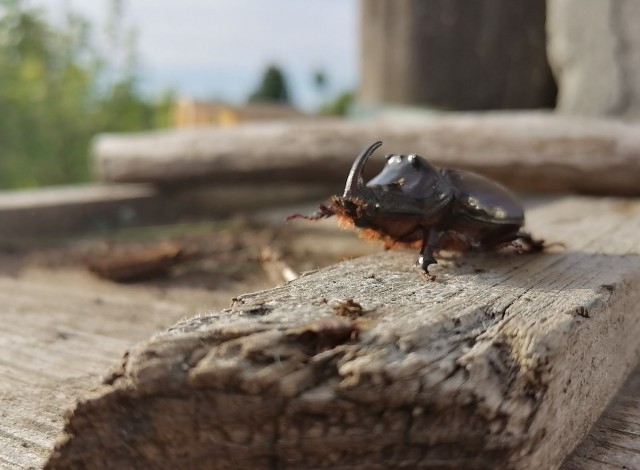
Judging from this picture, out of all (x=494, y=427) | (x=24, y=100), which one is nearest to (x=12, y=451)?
(x=494, y=427)

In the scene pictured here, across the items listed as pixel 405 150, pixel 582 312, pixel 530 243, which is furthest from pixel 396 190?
pixel 405 150

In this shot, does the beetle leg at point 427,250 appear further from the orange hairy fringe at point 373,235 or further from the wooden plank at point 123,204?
the wooden plank at point 123,204

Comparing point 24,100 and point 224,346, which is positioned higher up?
point 224,346

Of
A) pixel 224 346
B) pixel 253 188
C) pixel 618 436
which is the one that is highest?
pixel 224 346

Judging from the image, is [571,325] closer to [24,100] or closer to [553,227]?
[553,227]

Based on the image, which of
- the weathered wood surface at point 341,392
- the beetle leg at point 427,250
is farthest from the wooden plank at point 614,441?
the beetle leg at point 427,250

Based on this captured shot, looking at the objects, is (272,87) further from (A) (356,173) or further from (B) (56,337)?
(A) (356,173)

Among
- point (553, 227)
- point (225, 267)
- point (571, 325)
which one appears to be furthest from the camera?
point (225, 267)
